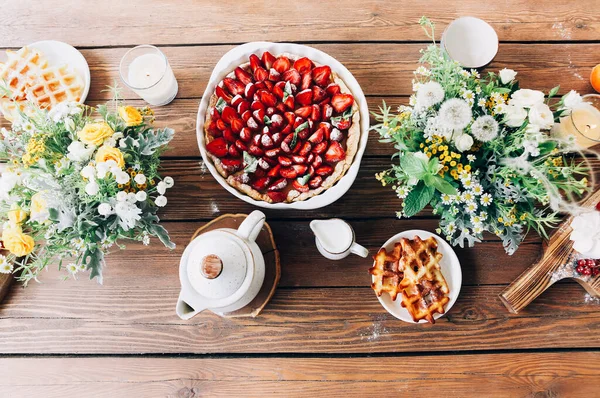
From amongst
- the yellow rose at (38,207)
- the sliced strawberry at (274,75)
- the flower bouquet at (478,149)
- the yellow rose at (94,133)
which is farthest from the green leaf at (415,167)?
the yellow rose at (38,207)

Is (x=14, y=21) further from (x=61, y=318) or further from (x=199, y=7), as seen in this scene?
(x=61, y=318)

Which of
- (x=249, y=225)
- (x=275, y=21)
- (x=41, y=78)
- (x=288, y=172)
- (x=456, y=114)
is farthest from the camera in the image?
(x=275, y=21)

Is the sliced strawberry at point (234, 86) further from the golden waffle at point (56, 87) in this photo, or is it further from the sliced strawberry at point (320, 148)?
the golden waffle at point (56, 87)

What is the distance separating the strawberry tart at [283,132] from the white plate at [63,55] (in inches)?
18.0

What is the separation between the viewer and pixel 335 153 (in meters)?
1.21

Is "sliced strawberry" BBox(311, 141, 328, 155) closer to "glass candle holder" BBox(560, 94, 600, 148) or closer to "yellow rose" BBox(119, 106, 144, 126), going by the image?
"yellow rose" BBox(119, 106, 144, 126)

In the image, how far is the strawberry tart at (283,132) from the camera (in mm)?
1220

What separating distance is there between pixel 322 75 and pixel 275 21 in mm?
350

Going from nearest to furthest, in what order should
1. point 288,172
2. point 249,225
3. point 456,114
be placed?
point 456,114
point 249,225
point 288,172

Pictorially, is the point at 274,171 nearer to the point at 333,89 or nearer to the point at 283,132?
the point at 283,132

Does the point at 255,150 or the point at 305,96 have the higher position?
the point at 305,96

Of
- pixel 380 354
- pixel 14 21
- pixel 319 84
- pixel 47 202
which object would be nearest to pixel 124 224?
pixel 47 202

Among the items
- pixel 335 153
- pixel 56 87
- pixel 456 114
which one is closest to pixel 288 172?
pixel 335 153

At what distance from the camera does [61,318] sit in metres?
1.32
